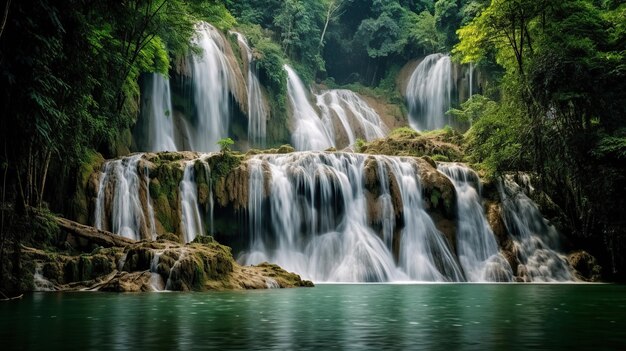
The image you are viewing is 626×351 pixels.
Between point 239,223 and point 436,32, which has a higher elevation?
point 436,32

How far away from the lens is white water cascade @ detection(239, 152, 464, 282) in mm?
21500

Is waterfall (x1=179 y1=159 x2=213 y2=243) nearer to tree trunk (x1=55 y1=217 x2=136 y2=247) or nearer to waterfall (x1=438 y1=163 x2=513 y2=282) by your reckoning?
tree trunk (x1=55 y1=217 x2=136 y2=247)

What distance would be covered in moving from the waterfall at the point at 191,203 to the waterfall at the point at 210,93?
8782mm

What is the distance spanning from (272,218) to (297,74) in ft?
72.5

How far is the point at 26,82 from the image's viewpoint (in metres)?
9.07

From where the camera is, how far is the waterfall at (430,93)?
4259cm

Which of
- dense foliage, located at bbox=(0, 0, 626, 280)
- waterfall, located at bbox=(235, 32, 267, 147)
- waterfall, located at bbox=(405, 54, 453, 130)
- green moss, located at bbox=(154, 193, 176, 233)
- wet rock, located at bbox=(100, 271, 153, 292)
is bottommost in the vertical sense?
wet rock, located at bbox=(100, 271, 153, 292)

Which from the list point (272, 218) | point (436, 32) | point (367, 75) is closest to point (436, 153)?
point (272, 218)

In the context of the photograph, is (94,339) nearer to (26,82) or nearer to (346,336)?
(346,336)

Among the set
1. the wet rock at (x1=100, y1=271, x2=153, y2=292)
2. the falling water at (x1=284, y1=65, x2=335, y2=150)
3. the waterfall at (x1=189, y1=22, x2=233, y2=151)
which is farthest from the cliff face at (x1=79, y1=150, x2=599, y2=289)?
the falling water at (x1=284, y1=65, x2=335, y2=150)

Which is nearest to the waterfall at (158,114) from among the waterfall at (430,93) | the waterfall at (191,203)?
the waterfall at (191,203)

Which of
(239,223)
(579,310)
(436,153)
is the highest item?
(436,153)

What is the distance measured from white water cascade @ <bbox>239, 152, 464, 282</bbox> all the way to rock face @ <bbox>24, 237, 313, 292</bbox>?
21.6 feet

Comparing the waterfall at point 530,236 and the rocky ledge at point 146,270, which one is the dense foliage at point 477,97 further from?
the rocky ledge at point 146,270
